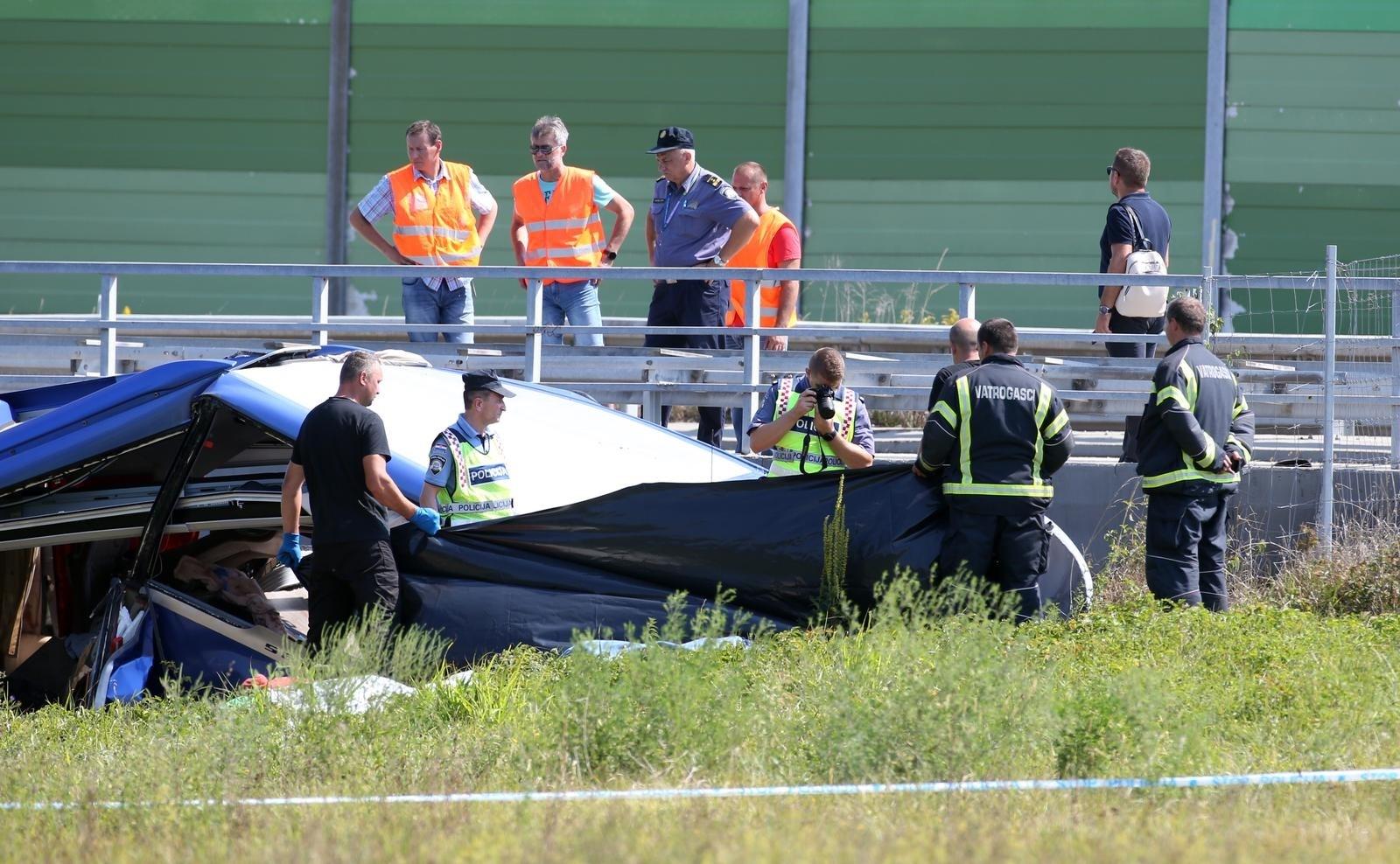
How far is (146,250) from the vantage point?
661 inches

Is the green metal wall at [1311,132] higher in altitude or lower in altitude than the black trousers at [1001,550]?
higher

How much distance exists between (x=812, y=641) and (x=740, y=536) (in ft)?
2.24

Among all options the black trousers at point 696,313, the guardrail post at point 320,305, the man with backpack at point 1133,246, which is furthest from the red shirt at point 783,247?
the guardrail post at point 320,305

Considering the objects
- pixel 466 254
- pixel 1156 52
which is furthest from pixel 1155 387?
pixel 1156 52

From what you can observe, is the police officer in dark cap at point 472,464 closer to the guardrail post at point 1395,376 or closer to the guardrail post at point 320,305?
the guardrail post at point 320,305

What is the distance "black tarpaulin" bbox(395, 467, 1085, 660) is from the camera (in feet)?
24.3

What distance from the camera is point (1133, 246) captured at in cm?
980

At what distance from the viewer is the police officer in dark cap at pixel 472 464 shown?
294 inches

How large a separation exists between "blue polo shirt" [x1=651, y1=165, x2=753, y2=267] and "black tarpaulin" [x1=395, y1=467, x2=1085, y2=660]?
3396 mm

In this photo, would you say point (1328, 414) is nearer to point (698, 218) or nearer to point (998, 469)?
point (998, 469)

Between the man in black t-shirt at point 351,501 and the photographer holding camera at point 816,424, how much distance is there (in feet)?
6.02

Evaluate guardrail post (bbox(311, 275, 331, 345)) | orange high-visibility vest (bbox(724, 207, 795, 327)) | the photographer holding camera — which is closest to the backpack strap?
orange high-visibility vest (bbox(724, 207, 795, 327))

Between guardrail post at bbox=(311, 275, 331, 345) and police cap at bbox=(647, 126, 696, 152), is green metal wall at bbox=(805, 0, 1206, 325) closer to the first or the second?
police cap at bbox=(647, 126, 696, 152)

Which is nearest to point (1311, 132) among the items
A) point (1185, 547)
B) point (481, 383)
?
point (1185, 547)
